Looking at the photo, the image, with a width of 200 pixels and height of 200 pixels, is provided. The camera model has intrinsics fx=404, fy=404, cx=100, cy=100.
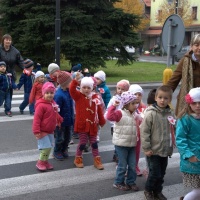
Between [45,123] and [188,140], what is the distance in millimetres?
2452

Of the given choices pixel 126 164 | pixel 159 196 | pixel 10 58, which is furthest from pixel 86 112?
pixel 10 58

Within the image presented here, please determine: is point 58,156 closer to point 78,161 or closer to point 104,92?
point 78,161

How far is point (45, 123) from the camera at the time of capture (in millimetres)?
5855

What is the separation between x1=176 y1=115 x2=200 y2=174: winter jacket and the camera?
397cm

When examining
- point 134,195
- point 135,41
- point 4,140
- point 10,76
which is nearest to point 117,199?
point 134,195

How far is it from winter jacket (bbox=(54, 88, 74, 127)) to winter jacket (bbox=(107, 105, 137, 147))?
1.45 metres

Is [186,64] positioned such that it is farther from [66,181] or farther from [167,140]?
[66,181]

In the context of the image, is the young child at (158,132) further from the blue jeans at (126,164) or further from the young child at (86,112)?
the young child at (86,112)

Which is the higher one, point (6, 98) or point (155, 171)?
point (155, 171)

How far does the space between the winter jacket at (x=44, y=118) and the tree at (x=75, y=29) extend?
13.5 meters

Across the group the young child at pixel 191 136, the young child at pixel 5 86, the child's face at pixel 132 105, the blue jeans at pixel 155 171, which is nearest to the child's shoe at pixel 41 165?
the child's face at pixel 132 105

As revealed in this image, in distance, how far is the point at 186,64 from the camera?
484cm

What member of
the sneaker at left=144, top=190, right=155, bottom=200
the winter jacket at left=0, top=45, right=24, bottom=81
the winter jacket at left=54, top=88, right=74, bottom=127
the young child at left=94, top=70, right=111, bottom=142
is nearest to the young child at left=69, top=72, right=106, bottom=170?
the winter jacket at left=54, top=88, right=74, bottom=127

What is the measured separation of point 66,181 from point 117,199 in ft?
2.99
